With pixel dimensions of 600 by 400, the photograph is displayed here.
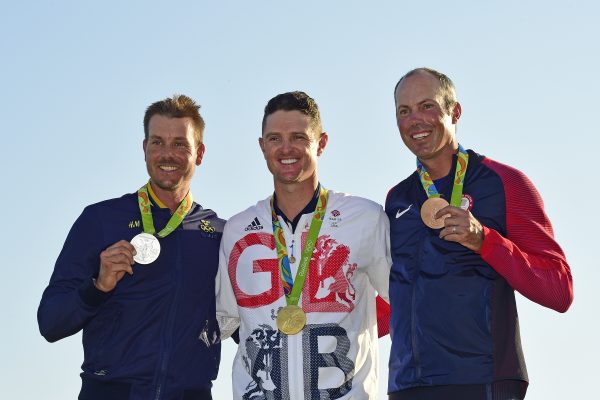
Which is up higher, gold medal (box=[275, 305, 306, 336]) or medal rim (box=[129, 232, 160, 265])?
medal rim (box=[129, 232, 160, 265])

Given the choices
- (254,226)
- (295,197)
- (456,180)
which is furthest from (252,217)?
(456,180)

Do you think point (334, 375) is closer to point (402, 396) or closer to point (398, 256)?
point (402, 396)

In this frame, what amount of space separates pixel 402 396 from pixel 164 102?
3.87m

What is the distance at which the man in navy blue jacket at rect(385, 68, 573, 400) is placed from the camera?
6.54 meters

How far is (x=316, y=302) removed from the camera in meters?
7.50

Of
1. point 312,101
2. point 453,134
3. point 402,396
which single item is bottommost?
point 402,396

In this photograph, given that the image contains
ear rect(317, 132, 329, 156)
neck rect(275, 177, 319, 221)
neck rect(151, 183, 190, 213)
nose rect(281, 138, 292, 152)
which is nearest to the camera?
nose rect(281, 138, 292, 152)

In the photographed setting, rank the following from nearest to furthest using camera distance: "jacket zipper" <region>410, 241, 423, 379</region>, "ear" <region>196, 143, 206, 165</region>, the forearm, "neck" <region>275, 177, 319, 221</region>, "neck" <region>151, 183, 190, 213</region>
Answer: the forearm → "jacket zipper" <region>410, 241, 423, 379</region> → "neck" <region>275, 177, 319, 221</region> → "neck" <region>151, 183, 190, 213</region> → "ear" <region>196, 143, 206, 165</region>

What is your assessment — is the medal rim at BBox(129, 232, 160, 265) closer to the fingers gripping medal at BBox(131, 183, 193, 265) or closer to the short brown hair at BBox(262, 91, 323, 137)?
the fingers gripping medal at BBox(131, 183, 193, 265)

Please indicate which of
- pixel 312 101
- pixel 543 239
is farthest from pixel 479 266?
pixel 312 101

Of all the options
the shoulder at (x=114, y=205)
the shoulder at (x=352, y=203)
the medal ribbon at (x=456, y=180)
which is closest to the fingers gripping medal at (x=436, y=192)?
the medal ribbon at (x=456, y=180)

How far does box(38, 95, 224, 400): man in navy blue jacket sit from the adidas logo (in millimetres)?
510

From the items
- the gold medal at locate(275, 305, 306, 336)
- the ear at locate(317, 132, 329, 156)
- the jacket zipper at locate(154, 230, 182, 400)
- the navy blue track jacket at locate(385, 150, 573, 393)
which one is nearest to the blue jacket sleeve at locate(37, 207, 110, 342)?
the jacket zipper at locate(154, 230, 182, 400)

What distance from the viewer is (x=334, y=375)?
728 centimetres
